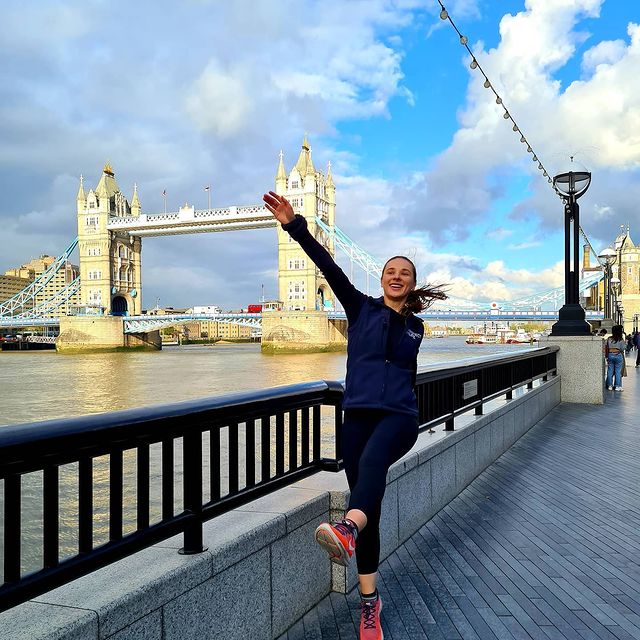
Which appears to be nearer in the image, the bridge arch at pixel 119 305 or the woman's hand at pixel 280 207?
the woman's hand at pixel 280 207

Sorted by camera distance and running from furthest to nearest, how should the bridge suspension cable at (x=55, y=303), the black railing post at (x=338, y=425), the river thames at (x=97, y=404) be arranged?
the bridge suspension cable at (x=55, y=303)
the river thames at (x=97, y=404)
the black railing post at (x=338, y=425)

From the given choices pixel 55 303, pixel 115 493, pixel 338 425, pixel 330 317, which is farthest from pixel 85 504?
pixel 55 303

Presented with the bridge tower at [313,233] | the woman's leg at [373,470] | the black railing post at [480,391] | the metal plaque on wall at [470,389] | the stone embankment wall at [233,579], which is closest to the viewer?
the stone embankment wall at [233,579]

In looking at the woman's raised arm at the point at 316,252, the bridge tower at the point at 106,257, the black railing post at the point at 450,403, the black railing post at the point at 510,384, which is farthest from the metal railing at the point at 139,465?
the bridge tower at the point at 106,257

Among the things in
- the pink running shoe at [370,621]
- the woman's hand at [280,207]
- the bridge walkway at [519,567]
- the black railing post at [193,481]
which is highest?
the woman's hand at [280,207]

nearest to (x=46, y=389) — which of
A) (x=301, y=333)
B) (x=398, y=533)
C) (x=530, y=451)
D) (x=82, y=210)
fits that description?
(x=530, y=451)

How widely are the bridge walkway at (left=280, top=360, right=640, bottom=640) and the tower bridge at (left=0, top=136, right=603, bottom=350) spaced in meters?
53.5

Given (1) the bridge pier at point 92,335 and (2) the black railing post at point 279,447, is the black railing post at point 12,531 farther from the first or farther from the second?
(1) the bridge pier at point 92,335

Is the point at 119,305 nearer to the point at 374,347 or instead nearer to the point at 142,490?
the point at 374,347

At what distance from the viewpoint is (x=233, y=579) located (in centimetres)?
221

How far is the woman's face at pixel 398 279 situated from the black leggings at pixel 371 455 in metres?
0.48

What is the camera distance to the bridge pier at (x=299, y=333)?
2425 inches

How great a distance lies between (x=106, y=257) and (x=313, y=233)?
27.8 metres

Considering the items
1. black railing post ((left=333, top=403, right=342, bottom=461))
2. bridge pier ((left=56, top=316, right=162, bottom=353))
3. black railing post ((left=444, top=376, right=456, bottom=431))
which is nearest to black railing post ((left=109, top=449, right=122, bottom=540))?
black railing post ((left=333, top=403, right=342, bottom=461))
